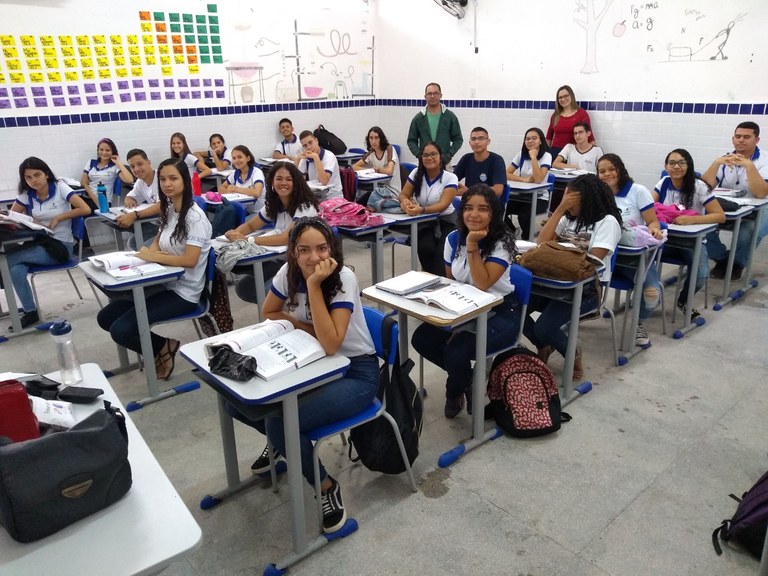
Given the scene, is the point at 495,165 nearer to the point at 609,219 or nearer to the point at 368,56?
the point at 609,219

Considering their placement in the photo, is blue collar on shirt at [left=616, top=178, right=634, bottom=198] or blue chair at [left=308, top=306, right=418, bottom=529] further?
blue collar on shirt at [left=616, top=178, right=634, bottom=198]

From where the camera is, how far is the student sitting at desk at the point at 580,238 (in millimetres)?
3238

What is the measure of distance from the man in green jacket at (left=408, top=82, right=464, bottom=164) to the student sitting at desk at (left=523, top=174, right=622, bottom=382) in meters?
3.29

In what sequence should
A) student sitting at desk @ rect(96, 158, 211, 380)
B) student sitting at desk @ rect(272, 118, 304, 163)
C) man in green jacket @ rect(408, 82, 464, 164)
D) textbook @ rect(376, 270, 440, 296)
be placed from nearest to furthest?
textbook @ rect(376, 270, 440, 296), student sitting at desk @ rect(96, 158, 211, 380), man in green jacket @ rect(408, 82, 464, 164), student sitting at desk @ rect(272, 118, 304, 163)

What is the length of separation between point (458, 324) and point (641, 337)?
6.32ft

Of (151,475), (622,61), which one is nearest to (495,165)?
(622,61)

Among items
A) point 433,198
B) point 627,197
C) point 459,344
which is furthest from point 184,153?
point 459,344

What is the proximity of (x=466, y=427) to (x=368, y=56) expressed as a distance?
709cm

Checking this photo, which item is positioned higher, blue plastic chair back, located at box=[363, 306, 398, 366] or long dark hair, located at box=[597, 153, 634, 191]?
long dark hair, located at box=[597, 153, 634, 191]

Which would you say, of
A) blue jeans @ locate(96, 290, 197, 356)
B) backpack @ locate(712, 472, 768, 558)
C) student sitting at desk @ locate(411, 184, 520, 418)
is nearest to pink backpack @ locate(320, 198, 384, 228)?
blue jeans @ locate(96, 290, 197, 356)

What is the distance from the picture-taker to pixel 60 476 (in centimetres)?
124

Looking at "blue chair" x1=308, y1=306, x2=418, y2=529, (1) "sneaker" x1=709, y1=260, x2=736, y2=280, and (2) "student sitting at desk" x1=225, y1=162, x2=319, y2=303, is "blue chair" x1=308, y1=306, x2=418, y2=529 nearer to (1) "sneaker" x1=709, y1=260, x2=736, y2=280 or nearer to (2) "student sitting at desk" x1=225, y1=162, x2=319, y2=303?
(2) "student sitting at desk" x1=225, y1=162, x2=319, y2=303

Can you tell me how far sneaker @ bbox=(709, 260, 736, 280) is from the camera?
519 cm

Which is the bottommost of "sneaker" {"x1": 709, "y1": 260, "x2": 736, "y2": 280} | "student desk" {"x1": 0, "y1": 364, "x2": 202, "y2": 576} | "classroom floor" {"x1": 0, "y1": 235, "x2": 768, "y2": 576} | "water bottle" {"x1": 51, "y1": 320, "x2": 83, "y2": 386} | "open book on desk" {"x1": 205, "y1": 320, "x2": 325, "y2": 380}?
"classroom floor" {"x1": 0, "y1": 235, "x2": 768, "y2": 576}
